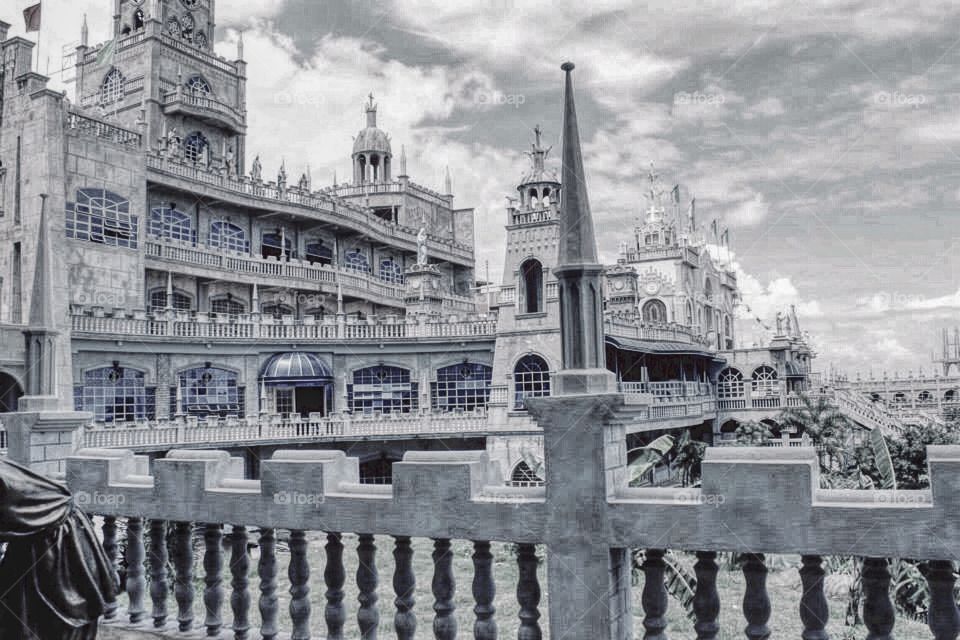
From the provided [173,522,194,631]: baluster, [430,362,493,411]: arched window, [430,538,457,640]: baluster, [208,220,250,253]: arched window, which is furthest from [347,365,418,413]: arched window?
[430,538,457,640]: baluster

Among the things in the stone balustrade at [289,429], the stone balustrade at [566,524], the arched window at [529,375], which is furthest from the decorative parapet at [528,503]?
the arched window at [529,375]

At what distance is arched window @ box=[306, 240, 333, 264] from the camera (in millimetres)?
45531

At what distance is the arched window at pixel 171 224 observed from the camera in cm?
3613

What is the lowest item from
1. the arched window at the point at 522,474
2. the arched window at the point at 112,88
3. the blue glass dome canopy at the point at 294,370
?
the arched window at the point at 522,474

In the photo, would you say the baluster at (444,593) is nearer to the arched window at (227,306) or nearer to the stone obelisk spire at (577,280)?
the stone obelisk spire at (577,280)

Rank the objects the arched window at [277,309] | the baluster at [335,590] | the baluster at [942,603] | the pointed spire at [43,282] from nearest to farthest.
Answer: the baluster at [942,603]
the baluster at [335,590]
the pointed spire at [43,282]
the arched window at [277,309]

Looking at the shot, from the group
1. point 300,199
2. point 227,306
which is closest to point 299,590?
point 227,306

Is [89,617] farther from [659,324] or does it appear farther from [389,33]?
[659,324]

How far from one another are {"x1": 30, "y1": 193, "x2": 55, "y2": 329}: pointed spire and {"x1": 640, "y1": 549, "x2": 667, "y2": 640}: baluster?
6697mm

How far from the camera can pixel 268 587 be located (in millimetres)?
6465

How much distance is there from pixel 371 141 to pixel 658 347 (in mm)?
28680

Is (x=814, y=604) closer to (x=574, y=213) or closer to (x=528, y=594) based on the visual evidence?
(x=528, y=594)

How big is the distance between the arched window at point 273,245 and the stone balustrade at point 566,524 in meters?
37.2

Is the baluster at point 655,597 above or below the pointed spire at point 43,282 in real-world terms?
below
